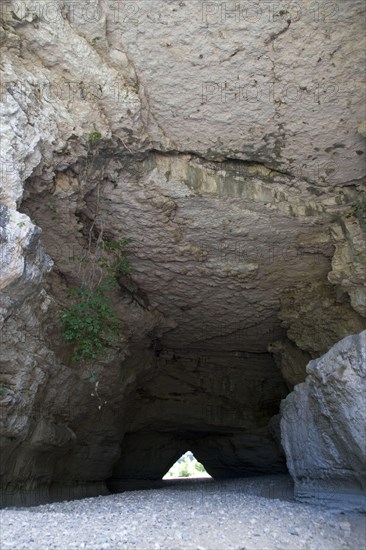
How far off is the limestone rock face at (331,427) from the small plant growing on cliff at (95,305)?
328 centimetres

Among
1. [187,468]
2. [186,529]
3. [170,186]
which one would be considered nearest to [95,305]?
[170,186]

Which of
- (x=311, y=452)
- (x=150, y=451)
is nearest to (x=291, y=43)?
(x=311, y=452)

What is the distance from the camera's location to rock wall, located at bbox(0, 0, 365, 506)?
6.29 meters

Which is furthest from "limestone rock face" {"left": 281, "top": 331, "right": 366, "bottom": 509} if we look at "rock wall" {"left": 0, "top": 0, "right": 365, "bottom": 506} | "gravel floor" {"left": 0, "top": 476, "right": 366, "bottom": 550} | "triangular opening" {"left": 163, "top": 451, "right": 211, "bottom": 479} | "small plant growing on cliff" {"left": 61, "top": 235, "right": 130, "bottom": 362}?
"triangular opening" {"left": 163, "top": 451, "right": 211, "bottom": 479}

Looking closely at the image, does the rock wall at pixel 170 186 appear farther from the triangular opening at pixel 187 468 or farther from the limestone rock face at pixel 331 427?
the triangular opening at pixel 187 468

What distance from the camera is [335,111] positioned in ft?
22.9

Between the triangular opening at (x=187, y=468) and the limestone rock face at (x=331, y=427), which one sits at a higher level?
the triangular opening at (x=187, y=468)

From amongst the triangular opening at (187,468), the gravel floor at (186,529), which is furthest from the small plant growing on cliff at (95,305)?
the triangular opening at (187,468)

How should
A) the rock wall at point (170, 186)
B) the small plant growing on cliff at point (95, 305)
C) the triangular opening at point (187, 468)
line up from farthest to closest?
the triangular opening at point (187, 468), the small plant growing on cliff at point (95, 305), the rock wall at point (170, 186)

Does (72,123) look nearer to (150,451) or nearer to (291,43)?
(291,43)

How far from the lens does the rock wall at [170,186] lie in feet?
20.6

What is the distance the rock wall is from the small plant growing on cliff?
254mm

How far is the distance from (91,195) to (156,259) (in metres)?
1.85

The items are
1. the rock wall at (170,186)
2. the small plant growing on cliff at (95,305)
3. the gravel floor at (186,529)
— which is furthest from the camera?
the small plant growing on cliff at (95,305)
